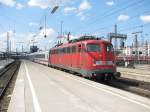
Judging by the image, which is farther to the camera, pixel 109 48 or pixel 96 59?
pixel 109 48

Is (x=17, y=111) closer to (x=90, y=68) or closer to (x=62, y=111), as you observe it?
(x=62, y=111)

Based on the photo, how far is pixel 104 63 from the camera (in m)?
23.0

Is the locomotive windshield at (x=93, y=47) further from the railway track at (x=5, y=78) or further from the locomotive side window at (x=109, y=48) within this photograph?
the railway track at (x=5, y=78)

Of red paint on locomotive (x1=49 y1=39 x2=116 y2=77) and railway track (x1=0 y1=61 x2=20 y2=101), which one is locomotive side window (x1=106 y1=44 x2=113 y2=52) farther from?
railway track (x1=0 y1=61 x2=20 y2=101)

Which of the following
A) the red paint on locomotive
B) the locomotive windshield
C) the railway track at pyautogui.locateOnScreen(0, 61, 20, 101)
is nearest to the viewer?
the railway track at pyautogui.locateOnScreen(0, 61, 20, 101)

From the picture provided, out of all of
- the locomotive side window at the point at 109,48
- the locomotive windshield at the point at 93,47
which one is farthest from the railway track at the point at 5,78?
the locomotive side window at the point at 109,48

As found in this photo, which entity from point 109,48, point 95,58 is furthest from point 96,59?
point 109,48

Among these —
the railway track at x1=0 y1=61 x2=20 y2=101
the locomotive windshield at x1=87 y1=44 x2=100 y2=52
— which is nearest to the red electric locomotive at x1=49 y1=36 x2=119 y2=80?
the locomotive windshield at x1=87 y1=44 x2=100 y2=52

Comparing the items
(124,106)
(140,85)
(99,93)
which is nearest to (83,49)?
(140,85)

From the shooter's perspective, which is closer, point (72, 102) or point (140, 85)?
point (72, 102)

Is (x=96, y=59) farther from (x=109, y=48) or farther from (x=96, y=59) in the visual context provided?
(x=109, y=48)

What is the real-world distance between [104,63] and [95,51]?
111 centimetres

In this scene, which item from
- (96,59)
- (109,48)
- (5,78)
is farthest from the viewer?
(5,78)

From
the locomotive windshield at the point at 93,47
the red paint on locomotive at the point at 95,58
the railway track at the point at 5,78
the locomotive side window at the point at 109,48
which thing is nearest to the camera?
the railway track at the point at 5,78
